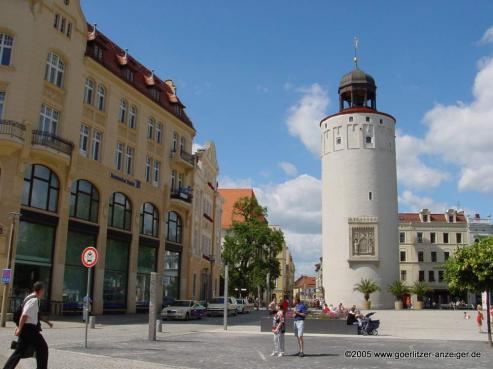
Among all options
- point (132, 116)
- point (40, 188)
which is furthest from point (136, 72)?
point (40, 188)

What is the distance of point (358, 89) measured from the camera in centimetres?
6944

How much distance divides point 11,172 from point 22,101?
391 cm

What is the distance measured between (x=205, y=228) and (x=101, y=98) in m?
23.1

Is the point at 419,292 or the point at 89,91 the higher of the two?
the point at 89,91

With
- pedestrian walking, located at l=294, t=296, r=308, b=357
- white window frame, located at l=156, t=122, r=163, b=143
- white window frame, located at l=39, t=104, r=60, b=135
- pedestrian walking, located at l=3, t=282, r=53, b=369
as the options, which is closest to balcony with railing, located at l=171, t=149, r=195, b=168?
white window frame, located at l=156, t=122, r=163, b=143

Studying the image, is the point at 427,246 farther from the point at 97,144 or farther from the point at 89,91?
the point at 89,91

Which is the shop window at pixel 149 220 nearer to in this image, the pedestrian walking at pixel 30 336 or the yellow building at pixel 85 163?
the yellow building at pixel 85 163

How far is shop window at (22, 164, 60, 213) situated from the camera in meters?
29.2

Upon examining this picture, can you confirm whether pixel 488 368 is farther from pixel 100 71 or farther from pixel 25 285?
pixel 100 71

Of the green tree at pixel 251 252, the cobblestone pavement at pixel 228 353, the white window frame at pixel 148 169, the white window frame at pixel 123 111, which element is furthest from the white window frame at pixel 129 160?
the green tree at pixel 251 252

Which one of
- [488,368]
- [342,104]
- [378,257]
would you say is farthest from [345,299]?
[488,368]

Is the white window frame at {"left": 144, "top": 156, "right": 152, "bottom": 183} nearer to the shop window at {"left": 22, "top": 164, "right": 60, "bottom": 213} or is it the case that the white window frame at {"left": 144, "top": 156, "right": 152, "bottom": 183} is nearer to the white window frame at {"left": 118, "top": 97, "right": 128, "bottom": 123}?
the white window frame at {"left": 118, "top": 97, "right": 128, "bottom": 123}

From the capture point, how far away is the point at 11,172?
28.0 meters

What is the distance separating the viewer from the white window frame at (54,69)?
103ft
